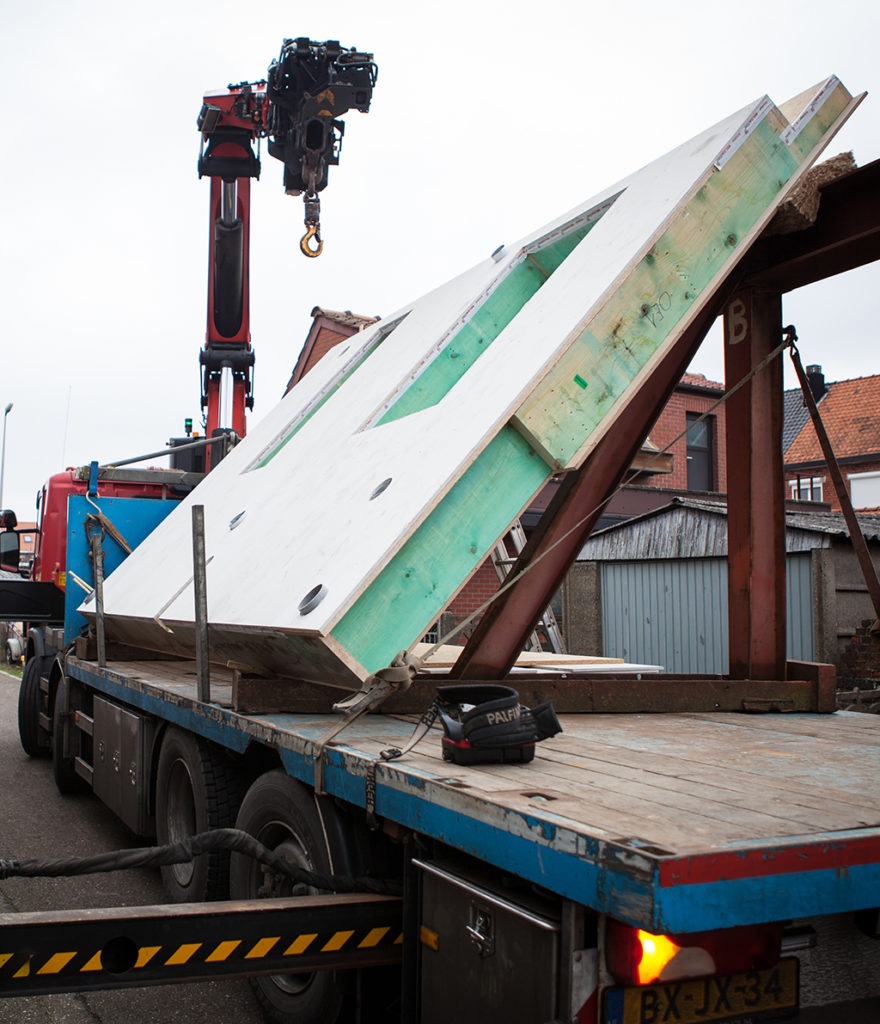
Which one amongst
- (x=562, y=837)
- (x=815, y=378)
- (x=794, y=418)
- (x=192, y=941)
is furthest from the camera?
(x=794, y=418)

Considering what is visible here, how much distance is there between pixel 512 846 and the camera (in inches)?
91.3

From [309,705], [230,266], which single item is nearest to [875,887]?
[309,705]

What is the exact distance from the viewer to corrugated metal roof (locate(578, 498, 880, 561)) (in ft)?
39.0

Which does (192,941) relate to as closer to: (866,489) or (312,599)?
(312,599)

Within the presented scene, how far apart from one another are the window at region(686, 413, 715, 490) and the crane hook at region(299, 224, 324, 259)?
12.1m

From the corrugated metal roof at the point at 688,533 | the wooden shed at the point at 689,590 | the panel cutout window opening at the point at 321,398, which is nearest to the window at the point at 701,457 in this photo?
the corrugated metal roof at the point at 688,533

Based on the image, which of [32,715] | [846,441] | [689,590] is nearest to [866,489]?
[846,441]

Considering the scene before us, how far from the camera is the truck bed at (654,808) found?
201 cm

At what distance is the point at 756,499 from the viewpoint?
508cm

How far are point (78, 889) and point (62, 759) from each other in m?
2.35

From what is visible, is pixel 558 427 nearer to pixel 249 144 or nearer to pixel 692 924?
pixel 692 924

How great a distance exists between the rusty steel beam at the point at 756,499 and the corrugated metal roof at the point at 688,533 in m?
6.84

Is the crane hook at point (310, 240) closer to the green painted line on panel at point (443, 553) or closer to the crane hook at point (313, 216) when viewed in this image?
the crane hook at point (313, 216)

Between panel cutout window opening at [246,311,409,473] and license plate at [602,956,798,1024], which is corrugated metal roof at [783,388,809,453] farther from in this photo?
license plate at [602,956,798,1024]
